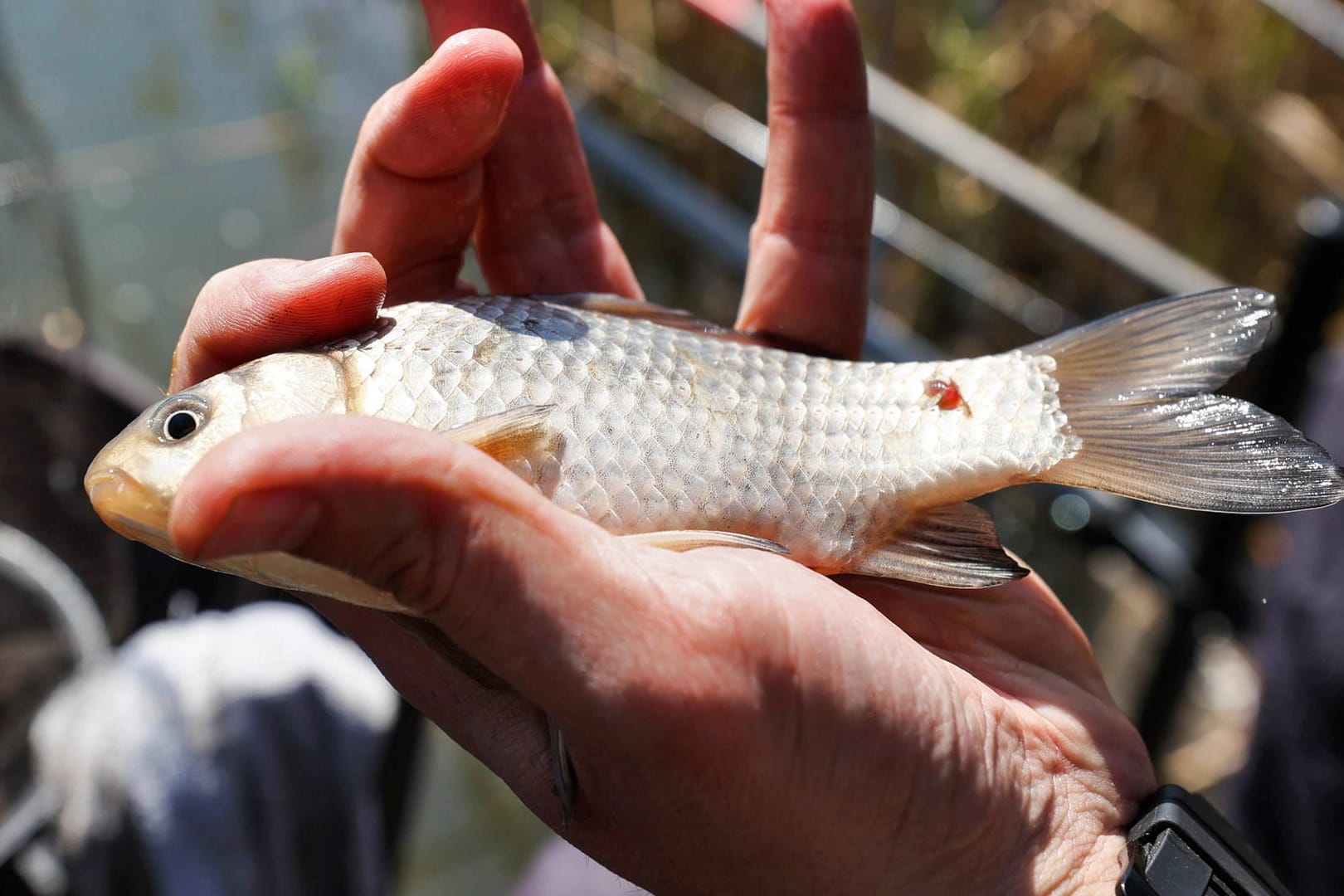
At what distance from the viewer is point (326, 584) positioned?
1.66 m

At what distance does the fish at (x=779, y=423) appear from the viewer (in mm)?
1861

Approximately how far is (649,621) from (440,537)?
0.31 m

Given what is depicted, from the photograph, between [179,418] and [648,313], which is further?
[648,313]

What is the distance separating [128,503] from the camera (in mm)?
1723

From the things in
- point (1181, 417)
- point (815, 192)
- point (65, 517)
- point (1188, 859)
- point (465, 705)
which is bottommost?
point (65, 517)

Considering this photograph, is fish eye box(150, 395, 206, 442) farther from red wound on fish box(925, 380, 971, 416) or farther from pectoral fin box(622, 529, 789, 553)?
red wound on fish box(925, 380, 971, 416)

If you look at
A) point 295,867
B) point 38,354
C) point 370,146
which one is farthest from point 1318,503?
point 38,354

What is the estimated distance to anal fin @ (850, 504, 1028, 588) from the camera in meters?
2.08

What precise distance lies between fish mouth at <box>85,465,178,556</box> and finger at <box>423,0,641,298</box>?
1.23 metres

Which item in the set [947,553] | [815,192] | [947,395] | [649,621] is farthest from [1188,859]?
[815,192]

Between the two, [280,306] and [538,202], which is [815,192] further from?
[280,306]

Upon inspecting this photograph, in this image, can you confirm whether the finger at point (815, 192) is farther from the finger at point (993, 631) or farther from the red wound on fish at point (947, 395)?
the finger at point (993, 631)

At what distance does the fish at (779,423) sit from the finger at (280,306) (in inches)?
2.2

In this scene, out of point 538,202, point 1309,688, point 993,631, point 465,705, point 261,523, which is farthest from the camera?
point 1309,688
